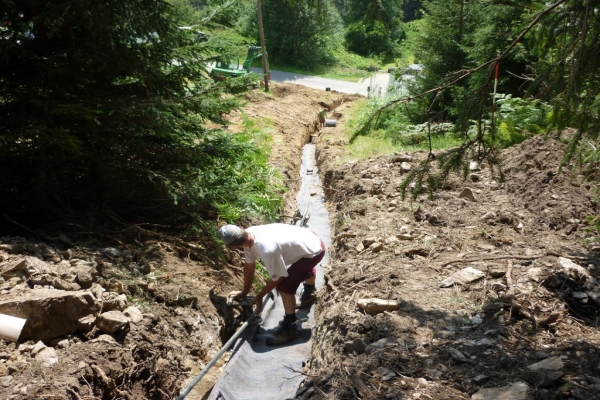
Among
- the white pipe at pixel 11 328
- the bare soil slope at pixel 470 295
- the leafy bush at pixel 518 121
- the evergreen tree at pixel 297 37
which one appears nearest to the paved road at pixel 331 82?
the evergreen tree at pixel 297 37

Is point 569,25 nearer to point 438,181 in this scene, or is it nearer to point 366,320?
point 438,181

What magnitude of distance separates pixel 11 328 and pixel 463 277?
3835 millimetres

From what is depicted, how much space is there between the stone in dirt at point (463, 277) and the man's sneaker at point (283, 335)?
1.65m

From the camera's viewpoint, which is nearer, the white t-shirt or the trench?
the trench

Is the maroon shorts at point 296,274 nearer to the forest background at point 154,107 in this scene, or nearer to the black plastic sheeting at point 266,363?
the black plastic sheeting at point 266,363

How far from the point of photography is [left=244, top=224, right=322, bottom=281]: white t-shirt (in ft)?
17.0

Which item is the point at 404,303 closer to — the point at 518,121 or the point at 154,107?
the point at 154,107

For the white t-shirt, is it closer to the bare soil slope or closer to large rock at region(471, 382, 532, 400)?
the bare soil slope

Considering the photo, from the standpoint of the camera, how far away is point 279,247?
17.5ft

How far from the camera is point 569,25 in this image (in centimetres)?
414

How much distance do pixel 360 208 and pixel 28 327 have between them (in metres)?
5.02

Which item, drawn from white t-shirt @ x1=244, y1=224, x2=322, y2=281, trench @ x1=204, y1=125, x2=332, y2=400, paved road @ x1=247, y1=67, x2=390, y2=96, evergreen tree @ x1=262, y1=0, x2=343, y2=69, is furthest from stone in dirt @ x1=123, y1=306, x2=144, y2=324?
paved road @ x1=247, y1=67, x2=390, y2=96

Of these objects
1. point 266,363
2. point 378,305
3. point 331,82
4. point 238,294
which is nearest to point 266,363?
point 266,363

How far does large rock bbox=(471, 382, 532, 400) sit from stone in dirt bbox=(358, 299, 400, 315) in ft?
4.66
